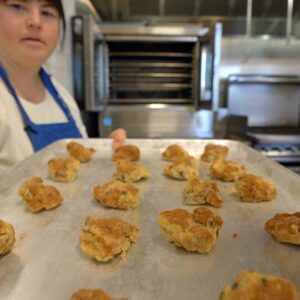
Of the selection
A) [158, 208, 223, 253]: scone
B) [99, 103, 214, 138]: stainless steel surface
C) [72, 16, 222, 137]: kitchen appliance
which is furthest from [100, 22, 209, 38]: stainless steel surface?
[158, 208, 223, 253]: scone

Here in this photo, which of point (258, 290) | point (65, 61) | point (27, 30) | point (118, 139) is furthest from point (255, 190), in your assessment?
point (65, 61)

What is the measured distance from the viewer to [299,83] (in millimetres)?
2717

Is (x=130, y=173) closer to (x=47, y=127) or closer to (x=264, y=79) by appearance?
(x=47, y=127)

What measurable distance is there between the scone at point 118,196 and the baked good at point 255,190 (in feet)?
0.90

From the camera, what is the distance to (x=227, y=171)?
100cm

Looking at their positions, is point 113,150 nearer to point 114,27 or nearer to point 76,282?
point 76,282

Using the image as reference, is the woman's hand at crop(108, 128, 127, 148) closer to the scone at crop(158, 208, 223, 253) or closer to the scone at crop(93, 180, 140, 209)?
the scone at crop(93, 180, 140, 209)

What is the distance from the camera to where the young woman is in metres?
1.21

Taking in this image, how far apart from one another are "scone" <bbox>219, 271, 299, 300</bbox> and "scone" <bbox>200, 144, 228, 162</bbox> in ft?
2.62

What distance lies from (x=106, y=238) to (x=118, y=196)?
0.22 m

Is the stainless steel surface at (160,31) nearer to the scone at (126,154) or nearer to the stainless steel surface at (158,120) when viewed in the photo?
the stainless steel surface at (158,120)

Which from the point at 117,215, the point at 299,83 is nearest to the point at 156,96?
the point at 299,83

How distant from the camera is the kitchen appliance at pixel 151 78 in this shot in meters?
2.03

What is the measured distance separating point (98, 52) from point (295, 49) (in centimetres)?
182
